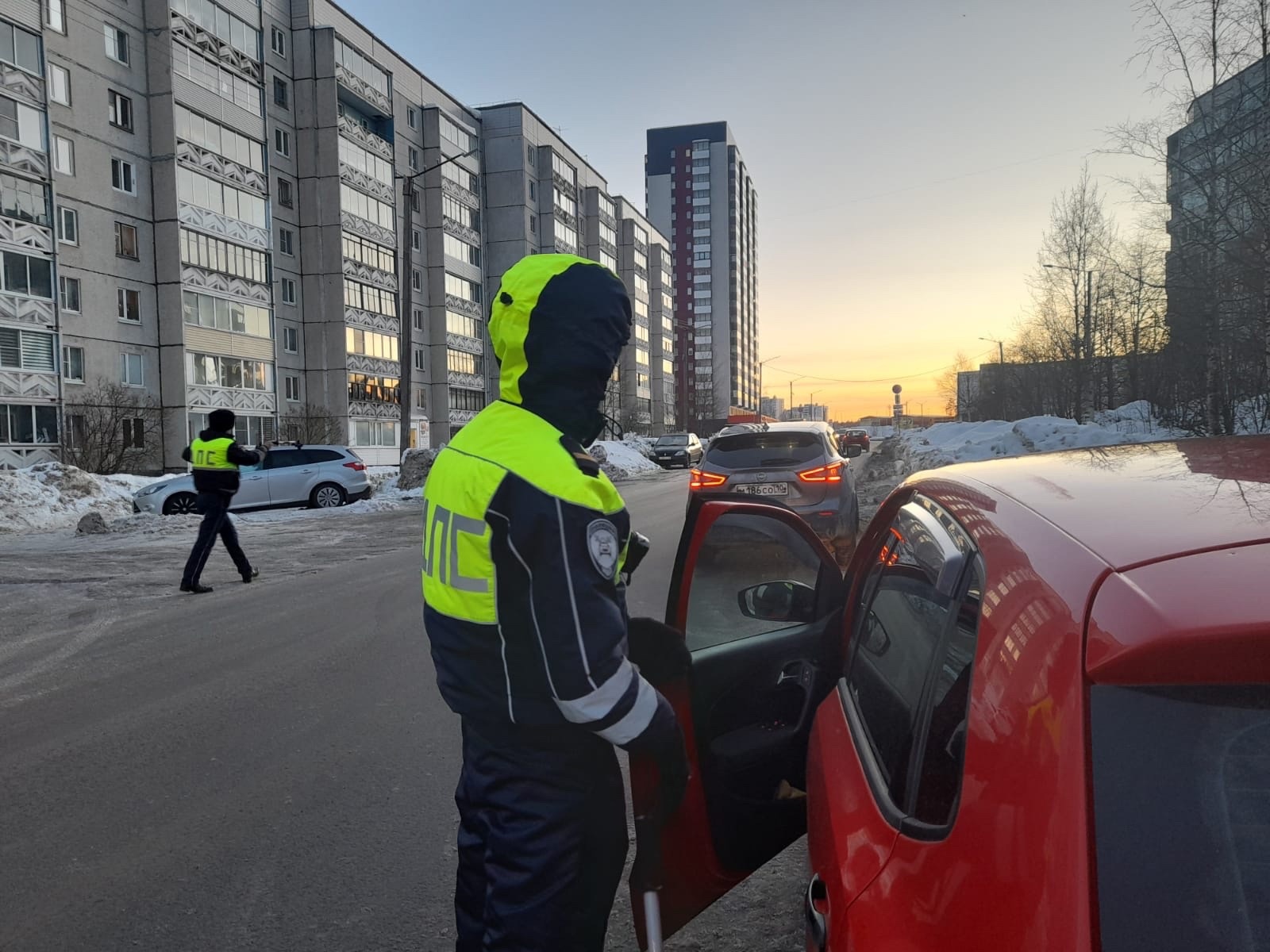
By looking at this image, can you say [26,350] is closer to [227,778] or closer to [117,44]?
[117,44]

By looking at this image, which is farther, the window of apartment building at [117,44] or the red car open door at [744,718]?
the window of apartment building at [117,44]

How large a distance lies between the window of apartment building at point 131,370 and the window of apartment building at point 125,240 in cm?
394

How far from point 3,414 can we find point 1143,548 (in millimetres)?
35639

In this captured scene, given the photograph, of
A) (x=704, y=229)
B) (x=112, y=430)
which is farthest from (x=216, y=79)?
(x=704, y=229)

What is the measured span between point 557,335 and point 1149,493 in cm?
122

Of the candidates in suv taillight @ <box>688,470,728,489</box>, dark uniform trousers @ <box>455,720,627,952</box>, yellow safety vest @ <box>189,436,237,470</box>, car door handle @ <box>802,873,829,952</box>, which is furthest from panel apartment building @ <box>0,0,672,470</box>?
car door handle @ <box>802,873,829,952</box>

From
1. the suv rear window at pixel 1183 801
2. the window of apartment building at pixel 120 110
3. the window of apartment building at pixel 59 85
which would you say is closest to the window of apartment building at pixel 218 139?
the window of apartment building at pixel 120 110

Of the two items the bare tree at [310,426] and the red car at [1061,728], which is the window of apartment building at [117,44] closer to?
the bare tree at [310,426]

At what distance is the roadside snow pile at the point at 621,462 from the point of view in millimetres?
34156

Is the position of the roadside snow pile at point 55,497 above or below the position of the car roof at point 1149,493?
below

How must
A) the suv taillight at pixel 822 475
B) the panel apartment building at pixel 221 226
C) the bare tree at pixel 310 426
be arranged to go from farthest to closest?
the bare tree at pixel 310 426 < the panel apartment building at pixel 221 226 < the suv taillight at pixel 822 475

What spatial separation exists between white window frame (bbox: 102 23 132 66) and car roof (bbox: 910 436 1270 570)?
41.9 m

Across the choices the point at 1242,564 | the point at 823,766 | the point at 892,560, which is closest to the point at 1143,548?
the point at 1242,564

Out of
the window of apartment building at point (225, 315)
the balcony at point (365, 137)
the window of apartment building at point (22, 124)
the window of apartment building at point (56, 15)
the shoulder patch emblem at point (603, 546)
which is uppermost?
the balcony at point (365, 137)
